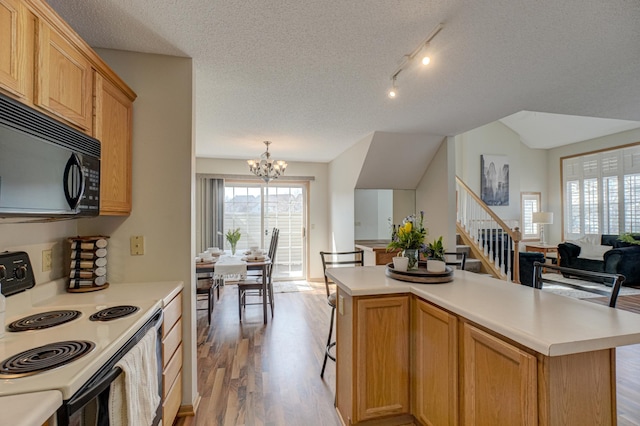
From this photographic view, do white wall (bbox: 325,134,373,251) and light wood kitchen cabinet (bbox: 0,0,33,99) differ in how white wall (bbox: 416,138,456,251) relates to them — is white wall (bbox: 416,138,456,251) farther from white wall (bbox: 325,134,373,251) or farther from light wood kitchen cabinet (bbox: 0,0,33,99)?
light wood kitchen cabinet (bbox: 0,0,33,99)

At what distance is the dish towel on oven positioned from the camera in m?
1.08

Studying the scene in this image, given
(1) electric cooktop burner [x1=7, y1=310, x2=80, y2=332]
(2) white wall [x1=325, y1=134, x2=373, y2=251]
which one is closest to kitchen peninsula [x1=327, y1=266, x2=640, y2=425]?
(1) electric cooktop burner [x1=7, y1=310, x2=80, y2=332]

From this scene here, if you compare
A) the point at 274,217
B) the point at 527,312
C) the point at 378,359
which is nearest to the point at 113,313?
the point at 378,359

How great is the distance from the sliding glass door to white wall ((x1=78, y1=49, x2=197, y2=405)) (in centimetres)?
381

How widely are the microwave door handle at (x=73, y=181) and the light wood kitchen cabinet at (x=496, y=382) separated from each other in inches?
76.4

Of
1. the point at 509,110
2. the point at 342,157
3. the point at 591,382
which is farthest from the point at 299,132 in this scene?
the point at 591,382

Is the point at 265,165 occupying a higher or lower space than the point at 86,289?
higher

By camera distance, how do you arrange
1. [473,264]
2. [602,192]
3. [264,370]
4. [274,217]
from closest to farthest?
[264,370]
[473,264]
[274,217]
[602,192]

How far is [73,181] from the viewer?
51.6 inches

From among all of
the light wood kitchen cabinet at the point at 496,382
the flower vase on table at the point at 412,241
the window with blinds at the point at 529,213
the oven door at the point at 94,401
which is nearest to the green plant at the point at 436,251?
the flower vase on table at the point at 412,241

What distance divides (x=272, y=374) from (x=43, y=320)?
5.74 ft

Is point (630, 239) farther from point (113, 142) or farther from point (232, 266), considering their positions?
point (113, 142)

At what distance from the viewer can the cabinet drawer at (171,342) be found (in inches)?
65.2

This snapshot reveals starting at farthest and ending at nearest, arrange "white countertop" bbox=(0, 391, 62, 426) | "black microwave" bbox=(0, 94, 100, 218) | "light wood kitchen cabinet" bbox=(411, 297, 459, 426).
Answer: "light wood kitchen cabinet" bbox=(411, 297, 459, 426) < "black microwave" bbox=(0, 94, 100, 218) < "white countertop" bbox=(0, 391, 62, 426)
